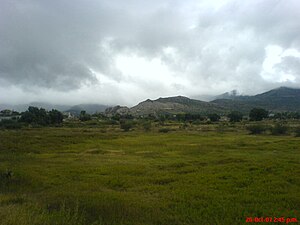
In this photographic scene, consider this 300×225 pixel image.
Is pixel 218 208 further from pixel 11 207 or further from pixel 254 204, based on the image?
pixel 11 207

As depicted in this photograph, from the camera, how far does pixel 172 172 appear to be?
71.1ft

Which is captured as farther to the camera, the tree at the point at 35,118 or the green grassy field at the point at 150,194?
the tree at the point at 35,118

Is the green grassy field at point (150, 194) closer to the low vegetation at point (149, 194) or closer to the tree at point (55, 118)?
the low vegetation at point (149, 194)

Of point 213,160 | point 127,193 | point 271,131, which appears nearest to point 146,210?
point 127,193

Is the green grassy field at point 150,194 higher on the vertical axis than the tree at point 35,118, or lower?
lower

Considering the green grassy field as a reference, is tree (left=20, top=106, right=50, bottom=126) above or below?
above

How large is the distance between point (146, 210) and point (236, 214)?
12.8 feet
